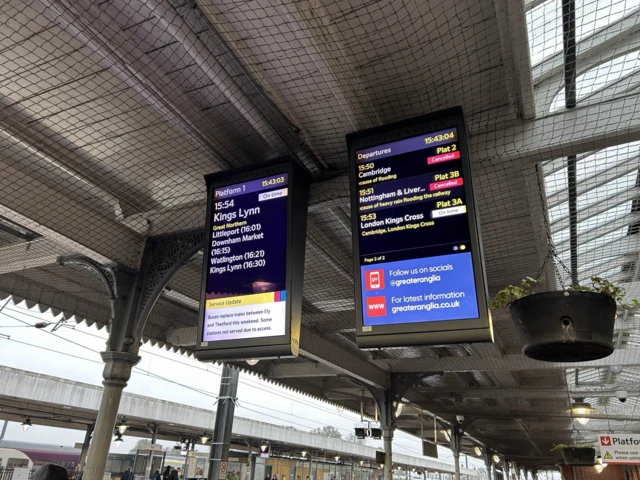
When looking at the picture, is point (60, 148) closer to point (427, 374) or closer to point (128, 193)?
point (128, 193)

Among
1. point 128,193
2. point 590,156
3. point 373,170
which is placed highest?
point 590,156

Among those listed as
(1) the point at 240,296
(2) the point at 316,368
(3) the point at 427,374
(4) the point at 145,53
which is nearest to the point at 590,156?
(1) the point at 240,296

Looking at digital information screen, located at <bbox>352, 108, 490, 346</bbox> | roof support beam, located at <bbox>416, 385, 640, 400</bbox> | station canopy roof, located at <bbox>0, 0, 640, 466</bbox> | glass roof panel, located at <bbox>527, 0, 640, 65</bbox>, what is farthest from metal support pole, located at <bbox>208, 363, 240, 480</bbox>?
glass roof panel, located at <bbox>527, 0, 640, 65</bbox>

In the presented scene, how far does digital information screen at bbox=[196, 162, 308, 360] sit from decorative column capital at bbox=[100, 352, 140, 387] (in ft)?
4.78

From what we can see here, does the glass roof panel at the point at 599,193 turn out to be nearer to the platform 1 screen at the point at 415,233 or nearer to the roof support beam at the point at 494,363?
the roof support beam at the point at 494,363

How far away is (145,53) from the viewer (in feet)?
10.8

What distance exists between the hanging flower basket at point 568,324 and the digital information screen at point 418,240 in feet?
0.86

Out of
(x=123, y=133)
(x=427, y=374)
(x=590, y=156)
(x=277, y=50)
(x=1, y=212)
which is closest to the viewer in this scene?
(x=277, y=50)

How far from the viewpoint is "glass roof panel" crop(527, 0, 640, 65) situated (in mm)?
3109

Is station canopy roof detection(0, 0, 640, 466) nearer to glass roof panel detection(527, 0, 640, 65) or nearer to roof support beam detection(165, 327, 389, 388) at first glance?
glass roof panel detection(527, 0, 640, 65)

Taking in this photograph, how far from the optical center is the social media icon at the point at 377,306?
8.20ft

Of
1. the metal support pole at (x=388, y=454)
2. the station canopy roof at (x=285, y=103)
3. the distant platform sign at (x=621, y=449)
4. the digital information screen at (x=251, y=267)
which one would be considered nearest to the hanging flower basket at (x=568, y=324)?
the station canopy roof at (x=285, y=103)

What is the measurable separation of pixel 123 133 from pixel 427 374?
358 inches

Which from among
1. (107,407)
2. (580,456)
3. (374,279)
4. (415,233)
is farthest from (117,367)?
(580,456)
